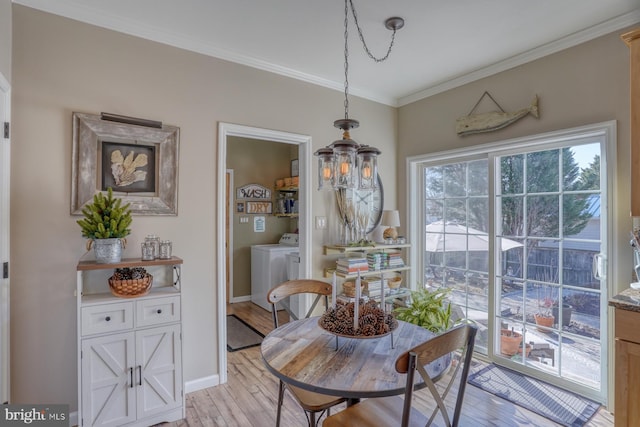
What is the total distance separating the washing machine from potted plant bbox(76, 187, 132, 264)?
8.56 ft

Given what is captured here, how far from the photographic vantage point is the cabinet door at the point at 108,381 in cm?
195

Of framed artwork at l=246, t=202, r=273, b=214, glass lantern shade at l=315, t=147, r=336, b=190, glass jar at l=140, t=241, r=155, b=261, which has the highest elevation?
glass lantern shade at l=315, t=147, r=336, b=190

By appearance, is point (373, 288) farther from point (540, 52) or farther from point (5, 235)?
point (5, 235)

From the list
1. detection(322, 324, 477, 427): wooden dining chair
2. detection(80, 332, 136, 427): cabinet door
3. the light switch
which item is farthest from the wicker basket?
the light switch

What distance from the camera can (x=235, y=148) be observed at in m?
5.11

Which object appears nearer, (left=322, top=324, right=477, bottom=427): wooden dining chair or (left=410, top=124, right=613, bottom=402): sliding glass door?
(left=322, top=324, right=477, bottom=427): wooden dining chair

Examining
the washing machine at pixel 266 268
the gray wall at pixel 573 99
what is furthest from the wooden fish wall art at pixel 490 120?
the washing machine at pixel 266 268

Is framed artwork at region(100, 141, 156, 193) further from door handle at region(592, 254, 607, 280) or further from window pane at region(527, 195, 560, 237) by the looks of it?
door handle at region(592, 254, 607, 280)

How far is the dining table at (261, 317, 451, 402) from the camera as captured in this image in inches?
47.8

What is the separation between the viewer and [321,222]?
10.9 ft

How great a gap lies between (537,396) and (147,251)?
3.03 meters

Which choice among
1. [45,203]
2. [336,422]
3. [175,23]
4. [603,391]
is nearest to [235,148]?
[175,23]

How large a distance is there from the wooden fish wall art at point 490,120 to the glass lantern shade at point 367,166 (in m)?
1.74

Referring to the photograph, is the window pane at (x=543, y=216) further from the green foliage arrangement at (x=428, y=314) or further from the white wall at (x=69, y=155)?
the white wall at (x=69, y=155)
